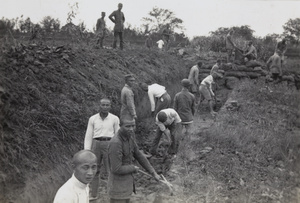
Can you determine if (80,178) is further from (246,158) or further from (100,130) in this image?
(246,158)

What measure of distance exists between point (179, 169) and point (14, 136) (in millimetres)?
3244

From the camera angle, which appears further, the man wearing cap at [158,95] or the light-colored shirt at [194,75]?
the light-colored shirt at [194,75]

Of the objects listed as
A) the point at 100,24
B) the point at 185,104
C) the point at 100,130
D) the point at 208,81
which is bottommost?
the point at 100,130

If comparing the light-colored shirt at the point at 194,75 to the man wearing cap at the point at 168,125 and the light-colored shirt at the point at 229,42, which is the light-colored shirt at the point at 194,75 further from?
the light-colored shirt at the point at 229,42

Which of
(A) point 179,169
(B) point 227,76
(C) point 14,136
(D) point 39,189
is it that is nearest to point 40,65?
(C) point 14,136

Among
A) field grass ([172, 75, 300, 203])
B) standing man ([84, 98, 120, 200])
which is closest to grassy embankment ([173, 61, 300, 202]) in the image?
field grass ([172, 75, 300, 203])

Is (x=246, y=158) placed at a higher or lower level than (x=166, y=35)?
lower

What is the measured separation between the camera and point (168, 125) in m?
7.23

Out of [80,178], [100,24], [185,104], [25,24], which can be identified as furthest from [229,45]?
[80,178]

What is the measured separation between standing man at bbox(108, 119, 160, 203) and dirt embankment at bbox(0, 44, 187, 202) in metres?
1.60

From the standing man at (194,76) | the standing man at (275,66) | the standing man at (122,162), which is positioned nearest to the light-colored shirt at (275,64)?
the standing man at (275,66)

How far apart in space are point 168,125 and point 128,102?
3.32ft

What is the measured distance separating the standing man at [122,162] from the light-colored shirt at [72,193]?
1292 mm

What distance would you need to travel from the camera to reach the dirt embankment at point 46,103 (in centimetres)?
519
